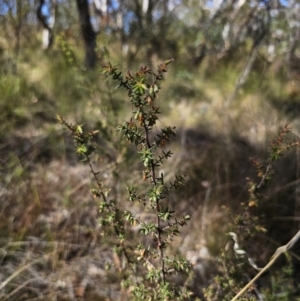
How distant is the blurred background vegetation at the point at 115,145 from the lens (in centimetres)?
179

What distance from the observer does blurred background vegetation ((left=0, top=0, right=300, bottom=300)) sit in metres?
1.79

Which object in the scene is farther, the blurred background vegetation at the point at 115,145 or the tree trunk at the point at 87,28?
the tree trunk at the point at 87,28

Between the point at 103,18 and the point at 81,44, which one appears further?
the point at 103,18

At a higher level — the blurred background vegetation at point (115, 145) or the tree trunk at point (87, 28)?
the tree trunk at point (87, 28)

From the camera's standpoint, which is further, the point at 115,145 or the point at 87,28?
the point at 87,28

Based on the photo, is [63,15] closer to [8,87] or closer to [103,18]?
[103,18]

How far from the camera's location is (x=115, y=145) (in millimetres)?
1883

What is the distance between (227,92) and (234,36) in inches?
27.3

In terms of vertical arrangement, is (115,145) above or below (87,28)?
below

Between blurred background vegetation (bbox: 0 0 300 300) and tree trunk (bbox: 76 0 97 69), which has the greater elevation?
tree trunk (bbox: 76 0 97 69)

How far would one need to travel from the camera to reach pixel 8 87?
2.84 m

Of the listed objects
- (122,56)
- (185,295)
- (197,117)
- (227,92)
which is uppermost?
(122,56)

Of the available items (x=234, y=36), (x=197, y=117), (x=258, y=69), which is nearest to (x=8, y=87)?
(x=197, y=117)

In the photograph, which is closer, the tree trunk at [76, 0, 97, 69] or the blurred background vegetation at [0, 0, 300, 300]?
the blurred background vegetation at [0, 0, 300, 300]
